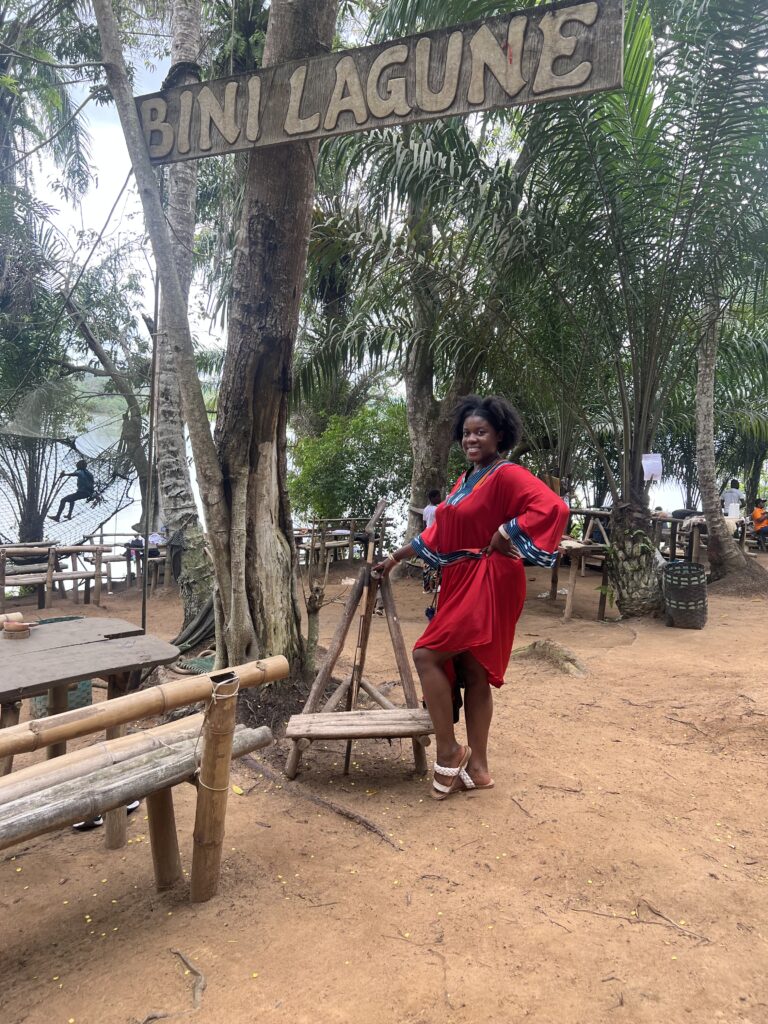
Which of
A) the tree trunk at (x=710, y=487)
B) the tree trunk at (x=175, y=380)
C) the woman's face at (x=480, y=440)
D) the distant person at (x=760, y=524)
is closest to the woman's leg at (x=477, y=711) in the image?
the woman's face at (x=480, y=440)

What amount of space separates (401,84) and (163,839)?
9.08ft

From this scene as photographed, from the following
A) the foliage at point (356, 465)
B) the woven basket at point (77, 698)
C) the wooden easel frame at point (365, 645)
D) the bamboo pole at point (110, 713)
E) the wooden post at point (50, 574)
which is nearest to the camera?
the bamboo pole at point (110, 713)

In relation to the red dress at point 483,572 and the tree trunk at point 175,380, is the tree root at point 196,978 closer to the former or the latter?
the red dress at point 483,572

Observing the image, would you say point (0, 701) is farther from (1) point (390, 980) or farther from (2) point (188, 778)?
(1) point (390, 980)

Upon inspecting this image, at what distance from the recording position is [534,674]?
16.1 feet

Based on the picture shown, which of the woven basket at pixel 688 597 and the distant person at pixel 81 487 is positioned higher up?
the distant person at pixel 81 487

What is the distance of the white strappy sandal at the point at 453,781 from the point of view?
9.22 ft

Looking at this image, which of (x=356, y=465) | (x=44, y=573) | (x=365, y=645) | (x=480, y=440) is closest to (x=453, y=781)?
(x=365, y=645)

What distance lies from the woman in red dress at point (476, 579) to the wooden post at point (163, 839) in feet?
3.47

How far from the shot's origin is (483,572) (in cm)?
269

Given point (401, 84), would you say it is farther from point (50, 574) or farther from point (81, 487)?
point (81, 487)

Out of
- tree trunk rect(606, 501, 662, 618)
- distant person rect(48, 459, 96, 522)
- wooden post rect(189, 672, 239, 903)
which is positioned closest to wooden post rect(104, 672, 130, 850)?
wooden post rect(189, 672, 239, 903)

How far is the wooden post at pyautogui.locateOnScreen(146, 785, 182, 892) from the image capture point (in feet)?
6.93

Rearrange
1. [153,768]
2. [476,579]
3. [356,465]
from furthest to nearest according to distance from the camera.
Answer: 1. [356,465]
2. [476,579]
3. [153,768]
